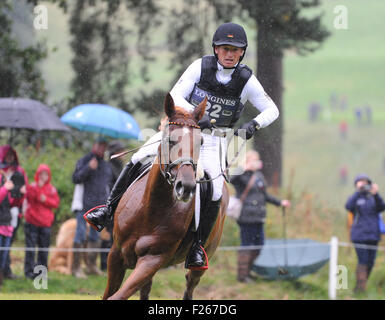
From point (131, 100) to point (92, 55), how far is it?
1196 millimetres

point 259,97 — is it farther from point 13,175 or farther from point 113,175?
point 13,175

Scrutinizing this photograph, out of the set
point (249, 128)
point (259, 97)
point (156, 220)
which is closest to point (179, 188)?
point (156, 220)

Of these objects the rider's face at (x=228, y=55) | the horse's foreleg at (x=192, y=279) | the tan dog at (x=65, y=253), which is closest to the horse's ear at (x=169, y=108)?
the rider's face at (x=228, y=55)

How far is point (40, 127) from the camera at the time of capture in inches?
396

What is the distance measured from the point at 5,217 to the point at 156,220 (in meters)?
4.19

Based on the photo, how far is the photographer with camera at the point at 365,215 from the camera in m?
11.5

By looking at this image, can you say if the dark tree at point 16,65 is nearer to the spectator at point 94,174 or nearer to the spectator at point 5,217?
the spectator at point 5,217

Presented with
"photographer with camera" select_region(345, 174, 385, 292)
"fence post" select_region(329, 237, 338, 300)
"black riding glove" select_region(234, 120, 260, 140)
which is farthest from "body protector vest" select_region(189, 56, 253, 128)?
"fence post" select_region(329, 237, 338, 300)

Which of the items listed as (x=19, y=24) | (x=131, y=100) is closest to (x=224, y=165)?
(x=131, y=100)

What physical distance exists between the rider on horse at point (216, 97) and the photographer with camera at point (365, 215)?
544 centimetres

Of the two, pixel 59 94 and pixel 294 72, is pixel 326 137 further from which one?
pixel 59 94

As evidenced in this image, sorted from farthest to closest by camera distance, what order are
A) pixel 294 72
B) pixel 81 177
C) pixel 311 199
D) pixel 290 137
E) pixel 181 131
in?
pixel 294 72 → pixel 290 137 → pixel 311 199 → pixel 81 177 → pixel 181 131

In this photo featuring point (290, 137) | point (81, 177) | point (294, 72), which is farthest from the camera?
point (294, 72)
